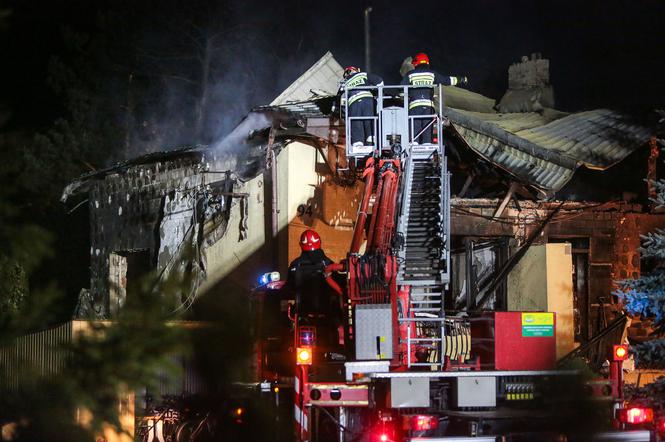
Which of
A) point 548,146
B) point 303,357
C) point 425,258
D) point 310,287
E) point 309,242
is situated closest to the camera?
point 303,357

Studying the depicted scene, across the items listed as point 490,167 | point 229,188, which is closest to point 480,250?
point 490,167

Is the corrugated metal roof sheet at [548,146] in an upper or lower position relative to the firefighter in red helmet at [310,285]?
upper

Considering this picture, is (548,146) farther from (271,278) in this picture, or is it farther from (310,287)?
(310,287)

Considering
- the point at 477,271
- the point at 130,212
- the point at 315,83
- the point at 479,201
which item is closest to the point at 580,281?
the point at 477,271

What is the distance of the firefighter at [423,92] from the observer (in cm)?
1162

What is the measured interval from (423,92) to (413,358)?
4014 millimetres

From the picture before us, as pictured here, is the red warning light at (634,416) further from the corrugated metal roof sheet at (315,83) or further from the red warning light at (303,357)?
the corrugated metal roof sheet at (315,83)

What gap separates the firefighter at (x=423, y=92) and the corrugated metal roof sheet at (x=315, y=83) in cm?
360

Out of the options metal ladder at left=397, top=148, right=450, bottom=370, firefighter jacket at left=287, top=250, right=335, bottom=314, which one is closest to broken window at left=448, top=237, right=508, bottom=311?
metal ladder at left=397, top=148, right=450, bottom=370

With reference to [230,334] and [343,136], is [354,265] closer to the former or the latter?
[230,334]

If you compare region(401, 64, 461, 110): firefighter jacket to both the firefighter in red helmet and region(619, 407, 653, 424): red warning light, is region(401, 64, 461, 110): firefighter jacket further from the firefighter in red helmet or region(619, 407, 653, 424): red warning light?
region(619, 407, 653, 424): red warning light

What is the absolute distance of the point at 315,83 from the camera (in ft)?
50.3

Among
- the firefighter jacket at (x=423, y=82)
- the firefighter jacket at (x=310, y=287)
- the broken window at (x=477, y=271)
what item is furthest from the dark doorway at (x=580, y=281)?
the firefighter jacket at (x=310, y=287)

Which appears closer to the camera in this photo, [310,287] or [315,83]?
[310,287]
